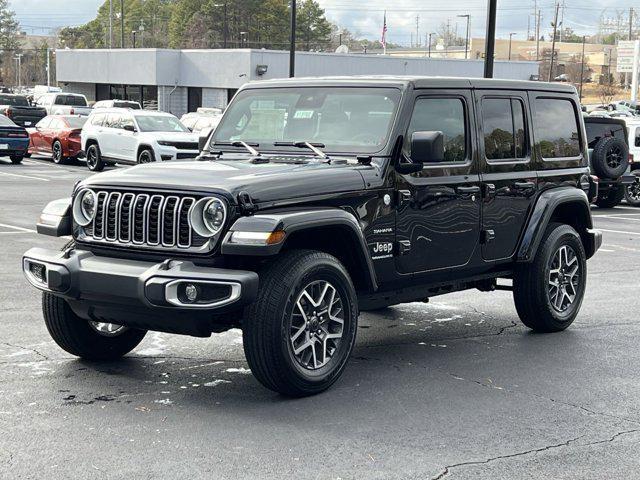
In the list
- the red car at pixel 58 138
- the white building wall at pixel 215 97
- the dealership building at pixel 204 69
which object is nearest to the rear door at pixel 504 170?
the red car at pixel 58 138

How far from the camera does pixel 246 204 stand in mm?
6191

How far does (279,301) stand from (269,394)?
2.42ft

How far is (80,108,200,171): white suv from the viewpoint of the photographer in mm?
27469

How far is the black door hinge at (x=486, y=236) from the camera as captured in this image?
8023mm

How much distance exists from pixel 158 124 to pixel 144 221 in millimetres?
22818

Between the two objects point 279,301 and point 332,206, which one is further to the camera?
point 332,206

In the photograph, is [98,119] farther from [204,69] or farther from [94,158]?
[204,69]

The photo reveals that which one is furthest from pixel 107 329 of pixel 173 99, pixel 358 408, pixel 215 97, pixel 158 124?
pixel 173 99

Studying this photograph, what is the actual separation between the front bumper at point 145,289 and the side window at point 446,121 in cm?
209

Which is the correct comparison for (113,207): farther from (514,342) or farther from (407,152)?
(514,342)

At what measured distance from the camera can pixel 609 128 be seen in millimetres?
21594

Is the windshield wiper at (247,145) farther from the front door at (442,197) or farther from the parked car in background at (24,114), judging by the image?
the parked car in background at (24,114)

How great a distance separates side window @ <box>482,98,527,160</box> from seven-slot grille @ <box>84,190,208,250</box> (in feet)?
9.38

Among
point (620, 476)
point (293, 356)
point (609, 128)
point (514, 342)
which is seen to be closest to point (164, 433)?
point (293, 356)
